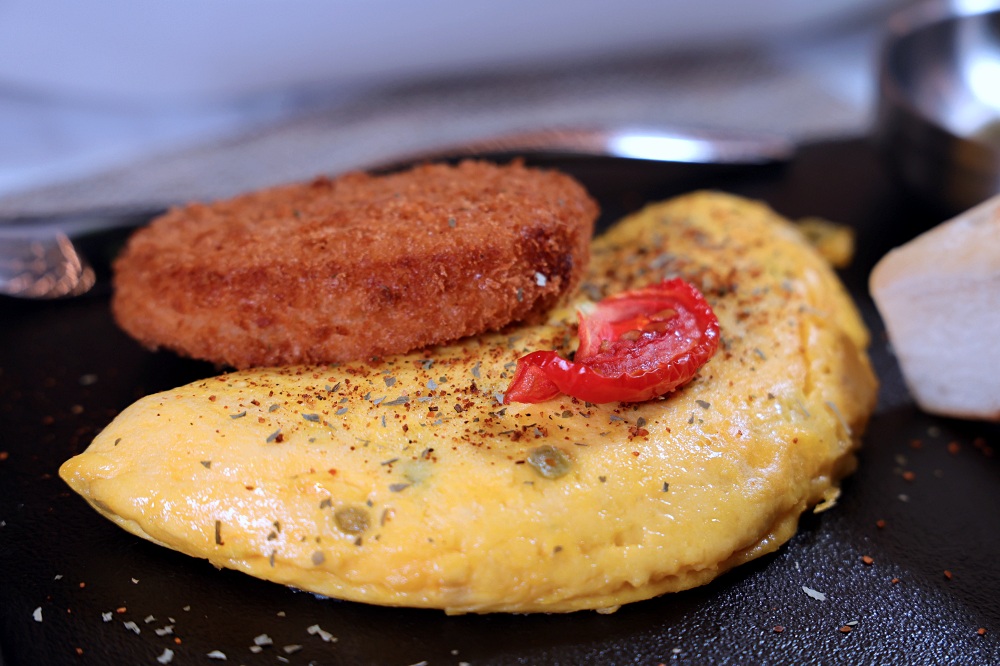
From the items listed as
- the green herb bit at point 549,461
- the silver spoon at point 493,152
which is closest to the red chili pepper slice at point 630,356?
the green herb bit at point 549,461

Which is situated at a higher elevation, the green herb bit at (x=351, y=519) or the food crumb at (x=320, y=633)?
the green herb bit at (x=351, y=519)

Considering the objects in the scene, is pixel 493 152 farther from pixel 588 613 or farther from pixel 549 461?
pixel 588 613

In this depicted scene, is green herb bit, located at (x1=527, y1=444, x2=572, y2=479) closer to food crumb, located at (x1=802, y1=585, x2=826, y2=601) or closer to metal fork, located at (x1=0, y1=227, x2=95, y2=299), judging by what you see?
food crumb, located at (x1=802, y1=585, x2=826, y2=601)

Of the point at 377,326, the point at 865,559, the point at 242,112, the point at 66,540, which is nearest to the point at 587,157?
the point at 377,326

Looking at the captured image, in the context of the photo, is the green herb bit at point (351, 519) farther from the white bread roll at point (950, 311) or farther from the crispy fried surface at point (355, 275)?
the white bread roll at point (950, 311)

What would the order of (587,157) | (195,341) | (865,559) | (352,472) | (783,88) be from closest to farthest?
(352,472) < (865,559) < (195,341) < (587,157) < (783,88)

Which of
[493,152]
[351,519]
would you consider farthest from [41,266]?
[351,519]

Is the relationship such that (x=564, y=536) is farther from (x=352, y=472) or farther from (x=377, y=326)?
(x=377, y=326)
